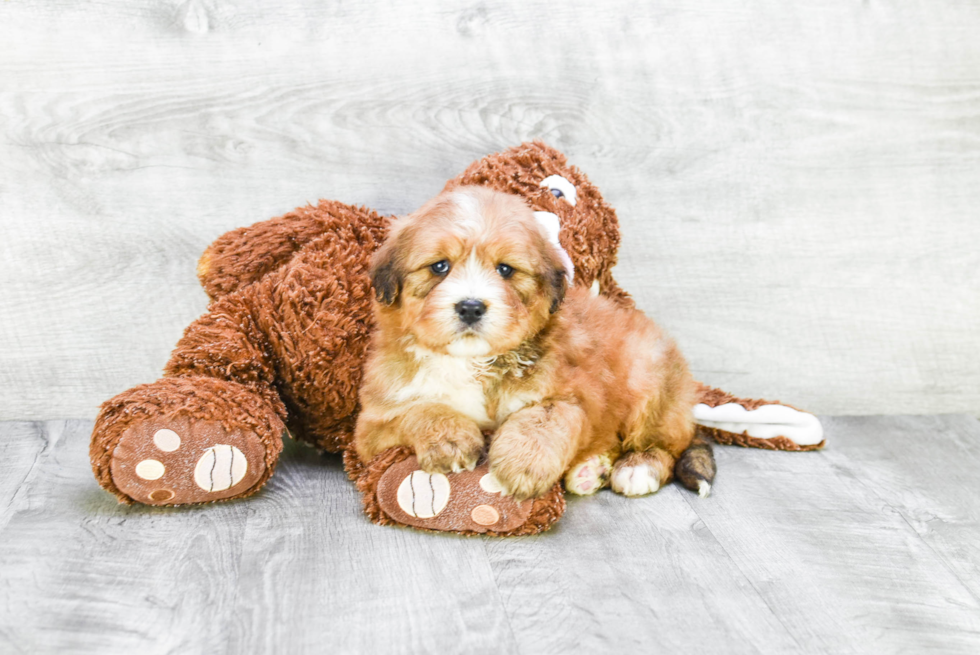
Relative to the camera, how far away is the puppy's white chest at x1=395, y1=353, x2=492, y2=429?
2275mm

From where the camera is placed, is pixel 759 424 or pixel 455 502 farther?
pixel 759 424

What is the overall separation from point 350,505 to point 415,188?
1265 millimetres

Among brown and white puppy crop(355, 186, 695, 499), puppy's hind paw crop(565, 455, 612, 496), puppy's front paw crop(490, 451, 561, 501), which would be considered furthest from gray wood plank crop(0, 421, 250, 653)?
puppy's hind paw crop(565, 455, 612, 496)

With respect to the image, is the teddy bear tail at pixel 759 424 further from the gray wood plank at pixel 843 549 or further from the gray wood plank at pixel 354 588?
the gray wood plank at pixel 354 588

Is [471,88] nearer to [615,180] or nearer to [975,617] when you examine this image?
[615,180]

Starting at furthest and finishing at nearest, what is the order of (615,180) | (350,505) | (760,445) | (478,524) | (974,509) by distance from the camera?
(615,180), (760,445), (974,509), (350,505), (478,524)

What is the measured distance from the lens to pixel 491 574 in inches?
79.9

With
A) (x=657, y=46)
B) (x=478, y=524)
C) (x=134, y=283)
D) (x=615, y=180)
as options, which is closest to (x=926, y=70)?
(x=657, y=46)

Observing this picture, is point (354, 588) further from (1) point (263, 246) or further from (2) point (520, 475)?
(1) point (263, 246)

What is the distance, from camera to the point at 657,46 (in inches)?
125

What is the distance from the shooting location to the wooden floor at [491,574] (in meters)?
1.79

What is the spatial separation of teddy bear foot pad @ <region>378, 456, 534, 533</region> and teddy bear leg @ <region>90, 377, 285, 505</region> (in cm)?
43

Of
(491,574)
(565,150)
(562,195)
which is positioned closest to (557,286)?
(562,195)

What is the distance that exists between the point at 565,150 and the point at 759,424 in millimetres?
1225
